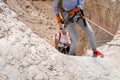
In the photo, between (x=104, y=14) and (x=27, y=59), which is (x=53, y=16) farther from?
(x=27, y=59)

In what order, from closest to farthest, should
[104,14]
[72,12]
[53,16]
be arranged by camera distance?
[72,12], [104,14], [53,16]

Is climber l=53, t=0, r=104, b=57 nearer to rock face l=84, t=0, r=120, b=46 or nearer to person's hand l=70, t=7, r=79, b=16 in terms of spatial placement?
person's hand l=70, t=7, r=79, b=16

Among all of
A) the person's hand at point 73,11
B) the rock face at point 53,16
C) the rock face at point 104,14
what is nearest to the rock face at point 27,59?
the person's hand at point 73,11

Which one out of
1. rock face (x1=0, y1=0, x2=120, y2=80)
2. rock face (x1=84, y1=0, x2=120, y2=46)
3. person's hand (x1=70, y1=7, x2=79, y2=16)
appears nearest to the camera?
rock face (x1=0, y1=0, x2=120, y2=80)

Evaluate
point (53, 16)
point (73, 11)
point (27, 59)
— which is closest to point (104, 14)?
point (73, 11)

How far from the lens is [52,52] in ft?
12.2

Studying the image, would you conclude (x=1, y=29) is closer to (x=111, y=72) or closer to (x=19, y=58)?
(x=19, y=58)

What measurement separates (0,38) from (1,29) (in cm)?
12

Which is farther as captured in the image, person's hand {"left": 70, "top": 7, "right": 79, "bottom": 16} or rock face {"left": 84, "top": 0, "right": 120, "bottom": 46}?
rock face {"left": 84, "top": 0, "right": 120, "bottom": 46}

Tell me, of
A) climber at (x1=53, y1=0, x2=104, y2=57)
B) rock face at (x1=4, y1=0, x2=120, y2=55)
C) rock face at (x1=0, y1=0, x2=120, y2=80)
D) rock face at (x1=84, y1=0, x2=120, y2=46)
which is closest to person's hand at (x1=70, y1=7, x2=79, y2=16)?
climber at (x1=53, y1=0, x2=104, y2=57)

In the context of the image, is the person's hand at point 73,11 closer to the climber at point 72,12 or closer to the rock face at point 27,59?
the climber at point 72,12

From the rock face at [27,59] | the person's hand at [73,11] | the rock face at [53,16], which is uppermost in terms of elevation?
the person's hand at [73,11]

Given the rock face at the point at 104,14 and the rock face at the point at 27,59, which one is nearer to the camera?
the rock face at the point at 27,59

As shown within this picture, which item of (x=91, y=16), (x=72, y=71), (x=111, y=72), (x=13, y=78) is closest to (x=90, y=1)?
(x=91, y=16)
